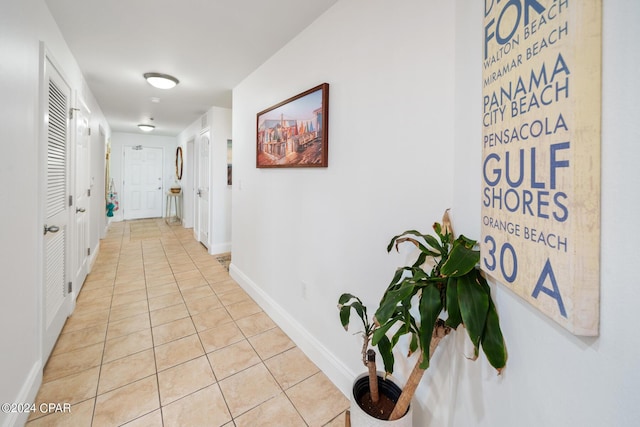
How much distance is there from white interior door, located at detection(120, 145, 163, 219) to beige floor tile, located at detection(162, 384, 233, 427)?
6.98 meters

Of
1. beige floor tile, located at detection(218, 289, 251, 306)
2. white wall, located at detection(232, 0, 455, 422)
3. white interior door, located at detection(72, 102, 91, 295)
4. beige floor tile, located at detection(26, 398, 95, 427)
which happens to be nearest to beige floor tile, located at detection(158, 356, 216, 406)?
beige floor tile, located at detection(26, 398, 95, 427)

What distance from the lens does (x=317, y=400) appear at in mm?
1523

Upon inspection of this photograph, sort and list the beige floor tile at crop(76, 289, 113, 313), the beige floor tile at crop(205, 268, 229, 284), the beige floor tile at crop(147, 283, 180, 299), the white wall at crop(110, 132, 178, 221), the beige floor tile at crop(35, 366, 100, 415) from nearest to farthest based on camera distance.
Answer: the beige floor tile at crop(35, 366, 100, 415) < the beige floor tile at crop(76, 289, 113, 313) < the beige floor tile at crop(147, 283, 180, 299) < the beige floor tile at crop(205, 268, 229, 284) < the white wall at crop(110, 132, 178, 221)

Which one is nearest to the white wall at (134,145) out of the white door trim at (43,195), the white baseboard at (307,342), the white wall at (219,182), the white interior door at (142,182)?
the white interior door at (142,182)

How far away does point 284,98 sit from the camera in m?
2.19

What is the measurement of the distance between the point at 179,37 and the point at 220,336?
2389 mm

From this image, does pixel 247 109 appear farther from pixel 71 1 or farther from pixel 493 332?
pixel 493 332

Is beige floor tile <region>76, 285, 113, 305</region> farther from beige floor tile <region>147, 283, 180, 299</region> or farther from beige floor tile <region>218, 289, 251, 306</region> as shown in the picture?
beige floor tile <region>218, 289, 251, 306</region>

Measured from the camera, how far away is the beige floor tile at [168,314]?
2.31 metres

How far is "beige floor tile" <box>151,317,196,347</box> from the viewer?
2043mm

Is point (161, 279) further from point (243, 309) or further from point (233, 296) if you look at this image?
point (243, 309)

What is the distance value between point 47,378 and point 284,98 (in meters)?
2.44

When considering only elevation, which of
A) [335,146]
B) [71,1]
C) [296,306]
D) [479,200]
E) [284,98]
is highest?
[71,1]

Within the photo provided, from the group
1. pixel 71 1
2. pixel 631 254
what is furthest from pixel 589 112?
pixel 71 1
